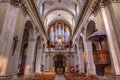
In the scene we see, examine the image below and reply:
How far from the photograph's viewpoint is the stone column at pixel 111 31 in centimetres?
459

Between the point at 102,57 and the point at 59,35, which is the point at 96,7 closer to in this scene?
the point at 102,57

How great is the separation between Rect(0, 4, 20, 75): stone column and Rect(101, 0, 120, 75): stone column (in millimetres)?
4899

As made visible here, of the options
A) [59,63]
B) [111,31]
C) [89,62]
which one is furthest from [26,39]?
[111,31]

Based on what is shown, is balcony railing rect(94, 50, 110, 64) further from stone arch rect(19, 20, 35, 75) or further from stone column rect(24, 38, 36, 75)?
stone arch rect(19, 20, 35, 75)

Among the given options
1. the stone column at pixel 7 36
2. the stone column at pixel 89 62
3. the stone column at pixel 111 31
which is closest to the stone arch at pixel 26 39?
the stone column at pixel 7 36

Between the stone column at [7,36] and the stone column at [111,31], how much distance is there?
490 cm

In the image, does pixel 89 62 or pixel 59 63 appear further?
pixel 59 63

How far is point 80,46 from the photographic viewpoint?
12.4m

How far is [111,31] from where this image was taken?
16.5ft

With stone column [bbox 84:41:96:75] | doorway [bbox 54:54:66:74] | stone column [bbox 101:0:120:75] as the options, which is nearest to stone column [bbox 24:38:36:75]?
stone column [bbox 84:41:96:75]

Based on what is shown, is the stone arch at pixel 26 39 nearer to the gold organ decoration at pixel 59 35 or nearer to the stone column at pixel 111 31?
the stone column at pixel 111 31

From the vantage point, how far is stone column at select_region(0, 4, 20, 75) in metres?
4.48

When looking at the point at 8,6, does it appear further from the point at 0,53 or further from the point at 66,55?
the point at 66,55

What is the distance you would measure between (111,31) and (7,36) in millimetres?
5152
